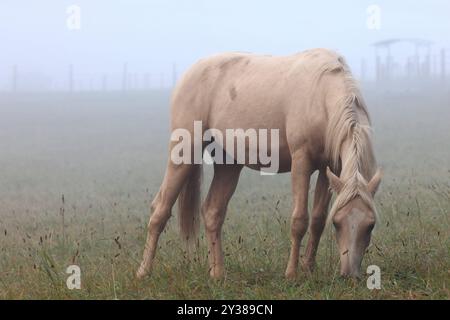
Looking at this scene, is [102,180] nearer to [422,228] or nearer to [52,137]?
[422,228]

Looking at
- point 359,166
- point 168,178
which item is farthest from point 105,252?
point 359,166

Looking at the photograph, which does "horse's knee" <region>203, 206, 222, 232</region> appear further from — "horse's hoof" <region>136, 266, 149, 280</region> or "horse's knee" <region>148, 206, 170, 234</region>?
"horse's hoof" <region>136, 266, 149, 280</region>

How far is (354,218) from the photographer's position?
464 cm

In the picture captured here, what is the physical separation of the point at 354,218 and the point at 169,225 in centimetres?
502

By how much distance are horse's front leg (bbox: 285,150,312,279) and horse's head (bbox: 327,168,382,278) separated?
68 centimetres

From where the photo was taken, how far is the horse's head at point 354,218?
4645 millimetres

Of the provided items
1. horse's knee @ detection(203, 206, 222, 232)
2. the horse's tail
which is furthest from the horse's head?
the horse's tail

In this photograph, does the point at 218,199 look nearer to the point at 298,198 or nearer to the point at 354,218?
the point at 298,198

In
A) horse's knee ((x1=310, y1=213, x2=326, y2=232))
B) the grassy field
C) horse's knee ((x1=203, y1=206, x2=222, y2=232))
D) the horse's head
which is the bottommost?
the grassy field

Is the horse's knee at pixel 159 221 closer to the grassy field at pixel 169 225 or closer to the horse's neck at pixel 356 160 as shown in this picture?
the grassy field at pixel 169 225

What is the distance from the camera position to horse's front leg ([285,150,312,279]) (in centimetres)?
537

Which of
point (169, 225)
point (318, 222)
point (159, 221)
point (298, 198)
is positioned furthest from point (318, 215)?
point (169, 225)
